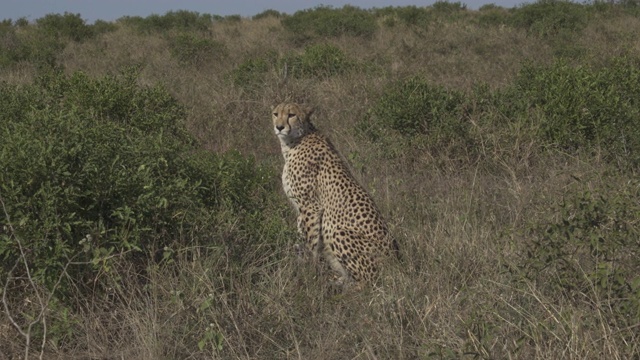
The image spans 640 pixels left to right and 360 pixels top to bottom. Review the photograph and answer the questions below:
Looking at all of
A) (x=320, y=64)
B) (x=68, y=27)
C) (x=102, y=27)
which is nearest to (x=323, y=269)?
(x=320, y=64)

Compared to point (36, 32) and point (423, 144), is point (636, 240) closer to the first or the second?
point (423, 144)

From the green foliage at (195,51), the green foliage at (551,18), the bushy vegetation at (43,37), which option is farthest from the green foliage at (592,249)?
the green foliage at (551,18)

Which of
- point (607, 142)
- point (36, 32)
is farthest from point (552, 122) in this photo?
point (36, 32)

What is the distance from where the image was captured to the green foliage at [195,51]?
1094cm

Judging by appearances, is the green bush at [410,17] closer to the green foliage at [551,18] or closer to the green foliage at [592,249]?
the green foliage at [551,18]

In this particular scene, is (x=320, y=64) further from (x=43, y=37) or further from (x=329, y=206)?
(x=43, y=37)

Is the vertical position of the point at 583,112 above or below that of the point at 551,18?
above

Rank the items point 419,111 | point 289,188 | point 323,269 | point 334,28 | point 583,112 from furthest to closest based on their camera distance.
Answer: point 334,28 → point 419,111 → point 583,112 → point 289,188 → point 323,269

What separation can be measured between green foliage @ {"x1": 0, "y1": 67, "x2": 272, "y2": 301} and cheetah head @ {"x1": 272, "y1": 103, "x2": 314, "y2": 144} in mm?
593

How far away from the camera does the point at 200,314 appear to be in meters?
2.81

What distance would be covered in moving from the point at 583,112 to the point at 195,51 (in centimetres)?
691

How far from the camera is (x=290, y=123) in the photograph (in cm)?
438

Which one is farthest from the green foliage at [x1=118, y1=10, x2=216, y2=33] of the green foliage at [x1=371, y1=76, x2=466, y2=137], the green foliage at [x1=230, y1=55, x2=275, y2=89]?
the green foliage at [x1=371, y1=76, x2=466, y2=137]

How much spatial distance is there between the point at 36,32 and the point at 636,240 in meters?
14.1
